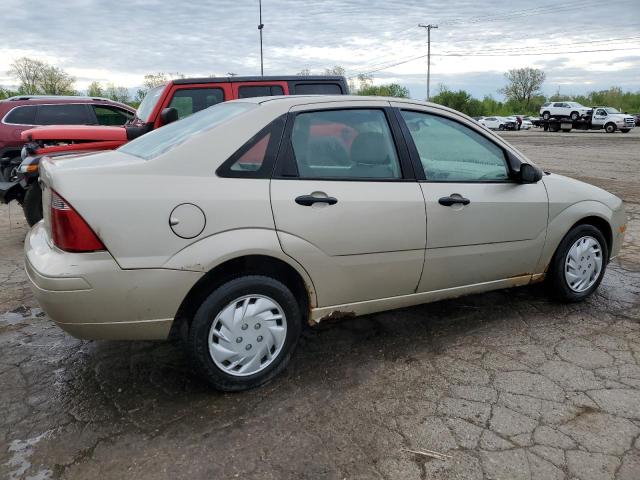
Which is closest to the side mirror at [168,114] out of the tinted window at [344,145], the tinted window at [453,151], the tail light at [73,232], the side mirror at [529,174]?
the tinted window at [344,145]

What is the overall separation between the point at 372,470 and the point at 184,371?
4.55ft

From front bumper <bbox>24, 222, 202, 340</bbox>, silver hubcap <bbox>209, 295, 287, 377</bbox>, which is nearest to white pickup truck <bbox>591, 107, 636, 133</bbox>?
silver hubcap <bbox>209, 295, 287, 377</bbox>

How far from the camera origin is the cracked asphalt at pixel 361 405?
2322 millimetres

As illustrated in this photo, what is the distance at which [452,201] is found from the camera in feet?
10.7

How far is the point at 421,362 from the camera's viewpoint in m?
3.25

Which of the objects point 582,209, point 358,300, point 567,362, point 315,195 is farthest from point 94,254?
point 582,209

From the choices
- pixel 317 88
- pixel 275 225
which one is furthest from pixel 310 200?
pixel 317 88

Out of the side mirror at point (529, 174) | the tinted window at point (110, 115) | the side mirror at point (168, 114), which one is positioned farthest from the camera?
the tinted window at point (110, 115)

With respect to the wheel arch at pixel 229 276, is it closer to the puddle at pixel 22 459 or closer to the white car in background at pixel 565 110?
the puddle at pixel 22 459

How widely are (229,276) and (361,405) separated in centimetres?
98

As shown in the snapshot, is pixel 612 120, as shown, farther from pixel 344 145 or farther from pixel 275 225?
pixel 275 225

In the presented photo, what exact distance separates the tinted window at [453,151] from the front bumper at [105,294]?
1.67 m

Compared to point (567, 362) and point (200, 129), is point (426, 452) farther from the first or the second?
point (200, 129)

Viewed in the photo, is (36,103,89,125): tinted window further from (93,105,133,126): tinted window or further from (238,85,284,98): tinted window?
(238,85,284,98): tinted window
